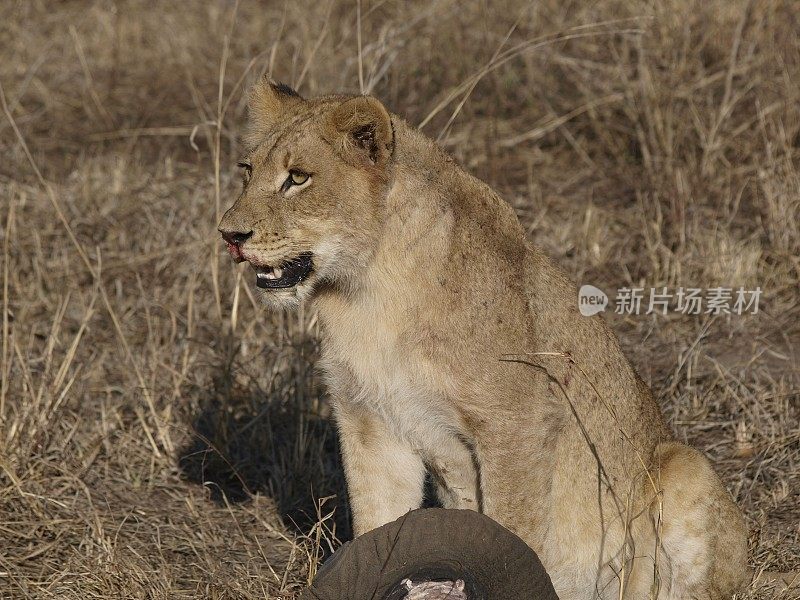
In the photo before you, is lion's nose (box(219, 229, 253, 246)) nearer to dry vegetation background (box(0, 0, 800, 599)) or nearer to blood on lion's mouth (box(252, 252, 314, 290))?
blood on lion's mouth (box(252, 252, 314, 290))

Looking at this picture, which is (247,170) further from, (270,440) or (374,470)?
(270,440)

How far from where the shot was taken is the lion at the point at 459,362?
361 centimetres

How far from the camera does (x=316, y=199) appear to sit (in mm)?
3594

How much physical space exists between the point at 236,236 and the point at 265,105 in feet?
1.90

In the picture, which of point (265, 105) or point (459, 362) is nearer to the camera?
point (459, 362)

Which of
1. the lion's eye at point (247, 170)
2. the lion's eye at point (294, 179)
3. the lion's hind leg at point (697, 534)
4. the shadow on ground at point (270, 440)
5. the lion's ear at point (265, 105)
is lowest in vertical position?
the shadow on ground at point (270, 440)

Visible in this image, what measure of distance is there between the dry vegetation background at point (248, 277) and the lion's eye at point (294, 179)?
1088 millimetres

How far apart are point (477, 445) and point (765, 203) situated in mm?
3644

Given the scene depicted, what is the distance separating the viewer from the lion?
3.61 metres

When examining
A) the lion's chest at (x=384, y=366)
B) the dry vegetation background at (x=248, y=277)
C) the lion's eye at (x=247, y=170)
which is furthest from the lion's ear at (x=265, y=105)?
the dry vegetation background at (x=248, y=277)

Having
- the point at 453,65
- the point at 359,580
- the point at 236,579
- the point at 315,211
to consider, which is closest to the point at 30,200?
the point at 453,65

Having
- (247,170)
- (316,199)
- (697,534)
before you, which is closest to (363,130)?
(316,199)

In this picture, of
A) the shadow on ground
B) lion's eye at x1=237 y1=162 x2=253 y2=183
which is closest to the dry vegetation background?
the shadow on ground

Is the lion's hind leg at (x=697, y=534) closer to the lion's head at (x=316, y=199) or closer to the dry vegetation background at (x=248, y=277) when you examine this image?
the dry vegetation background at (x=248, y=277)
